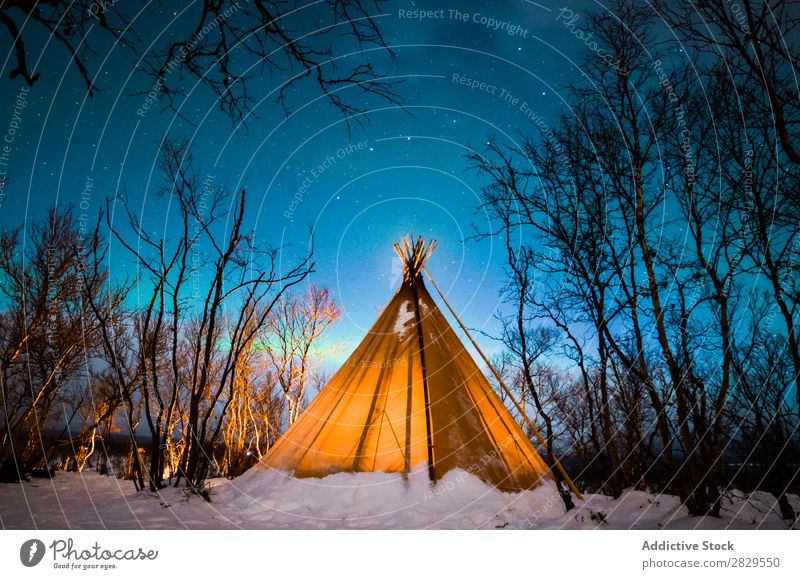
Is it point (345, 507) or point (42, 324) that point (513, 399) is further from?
point (42, 324)

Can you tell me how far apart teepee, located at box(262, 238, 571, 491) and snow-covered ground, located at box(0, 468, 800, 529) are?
229 millimetres

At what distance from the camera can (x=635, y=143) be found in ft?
15.9

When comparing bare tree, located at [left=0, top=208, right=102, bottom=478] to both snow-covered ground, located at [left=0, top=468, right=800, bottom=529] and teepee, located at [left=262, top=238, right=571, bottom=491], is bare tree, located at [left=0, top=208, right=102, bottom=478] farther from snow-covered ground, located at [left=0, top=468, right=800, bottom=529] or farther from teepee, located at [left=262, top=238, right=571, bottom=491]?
teepee, located at [left=262, top=238, right=571, bottom=491]

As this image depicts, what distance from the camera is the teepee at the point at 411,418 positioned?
4.75 m

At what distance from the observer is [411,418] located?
5.07m

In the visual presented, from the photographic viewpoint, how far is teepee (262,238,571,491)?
4.75 m

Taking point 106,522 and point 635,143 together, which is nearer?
point 106,522

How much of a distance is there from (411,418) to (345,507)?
1.39 meters

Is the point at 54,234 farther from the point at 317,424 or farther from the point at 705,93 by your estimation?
the point at 705,93

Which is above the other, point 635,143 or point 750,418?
point 635,143

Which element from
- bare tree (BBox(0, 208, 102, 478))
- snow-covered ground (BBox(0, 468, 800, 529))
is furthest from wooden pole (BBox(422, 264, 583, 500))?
A: bare tree (BBox(0, 208, 102, 478))

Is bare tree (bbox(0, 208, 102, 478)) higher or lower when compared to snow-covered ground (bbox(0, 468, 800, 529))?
Result: higher
